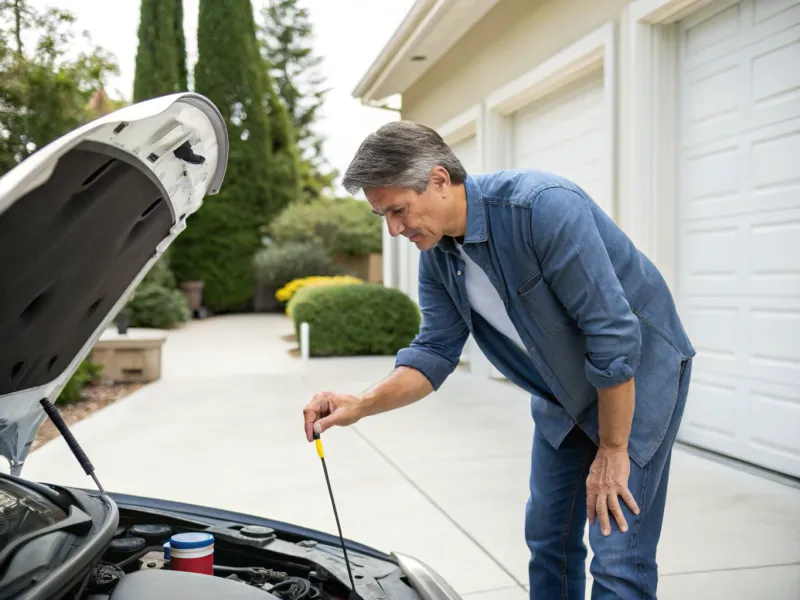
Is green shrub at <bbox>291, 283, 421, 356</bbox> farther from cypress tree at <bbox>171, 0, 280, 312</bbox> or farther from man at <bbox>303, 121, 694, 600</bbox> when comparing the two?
cypress tree at <bbox>171, 0, 280, 312</bbox>

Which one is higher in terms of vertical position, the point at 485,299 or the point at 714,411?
the point at 485,299

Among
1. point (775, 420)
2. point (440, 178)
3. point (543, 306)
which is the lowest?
point (775, 420)

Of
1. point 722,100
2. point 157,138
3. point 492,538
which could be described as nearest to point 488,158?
point 722,100

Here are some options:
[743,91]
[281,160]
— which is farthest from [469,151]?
[281,160]

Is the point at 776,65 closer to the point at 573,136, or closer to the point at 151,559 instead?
the point at 573,136

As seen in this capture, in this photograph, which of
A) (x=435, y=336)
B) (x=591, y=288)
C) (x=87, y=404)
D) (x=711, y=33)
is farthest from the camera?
(x=87, y=404)

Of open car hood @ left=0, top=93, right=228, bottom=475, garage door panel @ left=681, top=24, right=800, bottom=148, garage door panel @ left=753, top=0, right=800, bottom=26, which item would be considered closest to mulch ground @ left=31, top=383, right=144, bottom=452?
open car hood @ left=0, top=93, right=228, bottom=475

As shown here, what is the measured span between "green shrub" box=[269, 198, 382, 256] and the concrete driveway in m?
14.4

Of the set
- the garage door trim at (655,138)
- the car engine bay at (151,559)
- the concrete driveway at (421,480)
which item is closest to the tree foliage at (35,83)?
the concrete driveway at (421,480)

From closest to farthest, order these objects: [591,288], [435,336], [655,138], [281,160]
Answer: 1. [591,288]
2. [435,336]
3. [655,138]
4. [281,160]

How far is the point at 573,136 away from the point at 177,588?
6331mm

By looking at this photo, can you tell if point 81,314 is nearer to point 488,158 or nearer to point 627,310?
point 627,310

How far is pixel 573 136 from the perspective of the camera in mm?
7012

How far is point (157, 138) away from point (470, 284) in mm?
947
